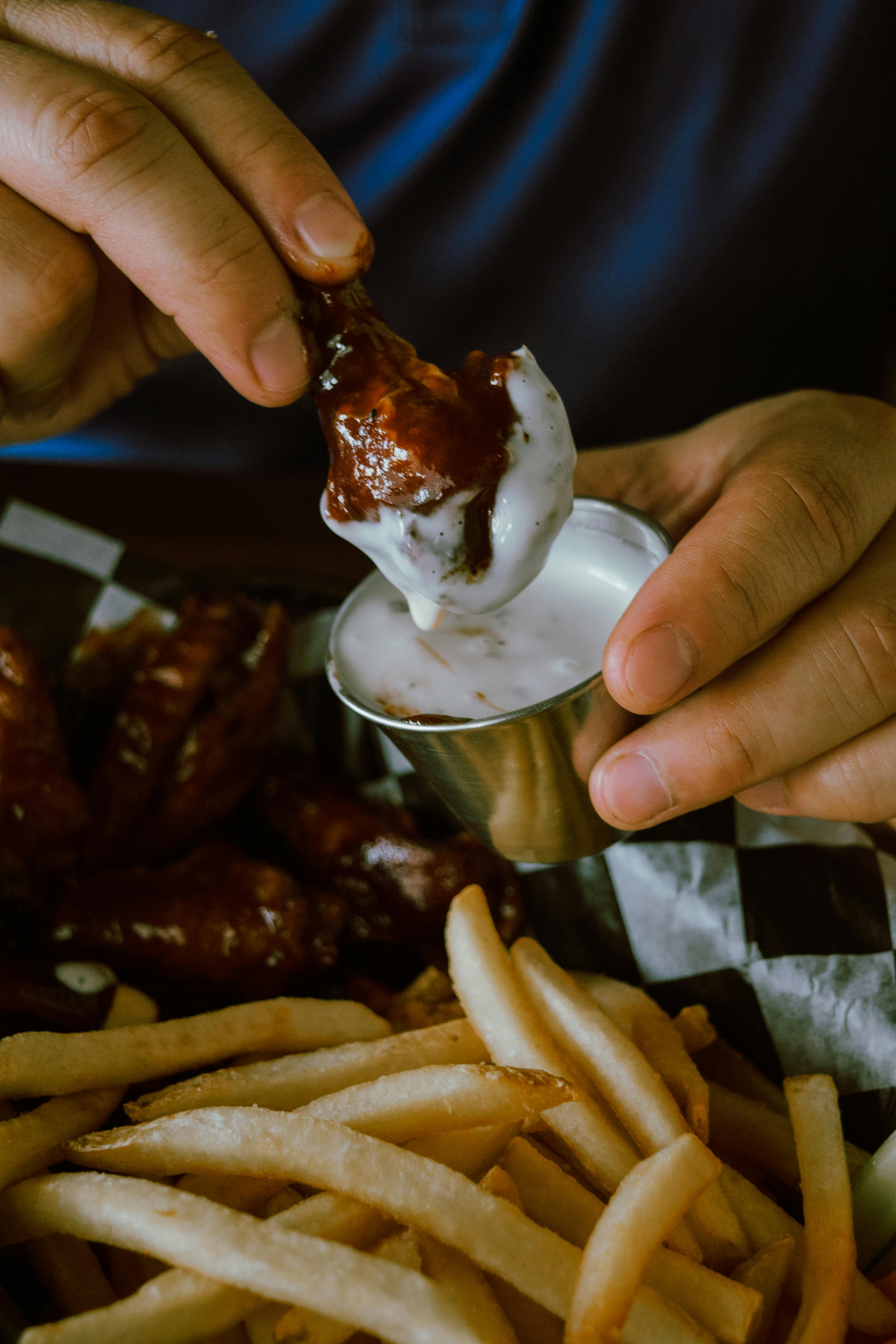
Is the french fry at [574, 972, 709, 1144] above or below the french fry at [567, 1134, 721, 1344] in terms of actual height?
below

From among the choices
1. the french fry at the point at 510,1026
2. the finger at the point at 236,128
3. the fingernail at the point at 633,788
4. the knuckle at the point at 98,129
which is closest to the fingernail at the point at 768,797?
the fingernail at the point at 633,788

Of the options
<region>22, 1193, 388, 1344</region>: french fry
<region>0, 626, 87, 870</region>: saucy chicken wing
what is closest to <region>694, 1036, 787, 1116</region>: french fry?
<region>22, 1193, 388, 1344</region>: french fry

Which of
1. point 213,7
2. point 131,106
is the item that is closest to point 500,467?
point 131,106

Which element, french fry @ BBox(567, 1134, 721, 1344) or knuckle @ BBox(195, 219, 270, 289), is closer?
french fry @ BBox(567, 1134, 721, 1344)

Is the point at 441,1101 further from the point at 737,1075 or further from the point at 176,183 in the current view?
the point at 176,183

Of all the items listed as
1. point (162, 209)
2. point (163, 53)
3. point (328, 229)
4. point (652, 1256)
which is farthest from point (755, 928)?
point (163, 53)

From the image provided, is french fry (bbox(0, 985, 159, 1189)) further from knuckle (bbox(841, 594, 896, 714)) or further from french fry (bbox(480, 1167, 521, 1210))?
knuckle (bbox(841, 594, 896, 714))

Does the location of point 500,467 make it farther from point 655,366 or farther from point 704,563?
point 655,366
